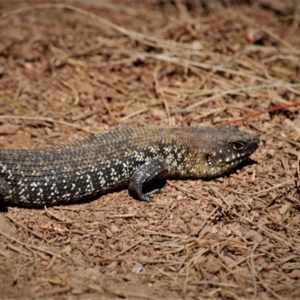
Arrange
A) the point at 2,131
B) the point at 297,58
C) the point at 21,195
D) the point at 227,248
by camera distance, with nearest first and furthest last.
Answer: the point at 227,248 → the point at 21,195 → the point at 2,131 → the point at 297,58

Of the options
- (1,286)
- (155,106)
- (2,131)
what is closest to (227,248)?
(1,286)

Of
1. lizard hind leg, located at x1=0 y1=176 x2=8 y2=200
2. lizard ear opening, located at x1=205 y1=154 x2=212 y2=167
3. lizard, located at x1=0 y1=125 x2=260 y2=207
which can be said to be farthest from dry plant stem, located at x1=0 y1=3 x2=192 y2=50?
lizard hind leg, located at x1=0 y1=176 x2=8 y2=200

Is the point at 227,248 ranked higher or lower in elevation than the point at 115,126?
lower

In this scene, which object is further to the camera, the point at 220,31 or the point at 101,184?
the point at 220,31

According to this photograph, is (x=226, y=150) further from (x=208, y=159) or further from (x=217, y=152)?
(x=208, y=159)

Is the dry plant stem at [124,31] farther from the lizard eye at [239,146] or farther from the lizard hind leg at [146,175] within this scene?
the lizard hind leg at [146,175]

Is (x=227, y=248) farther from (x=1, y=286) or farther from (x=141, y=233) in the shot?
(x=1, y=286)

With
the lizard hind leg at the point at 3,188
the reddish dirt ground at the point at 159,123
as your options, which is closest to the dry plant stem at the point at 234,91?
the reddish dirt ground at the point at 159,123
